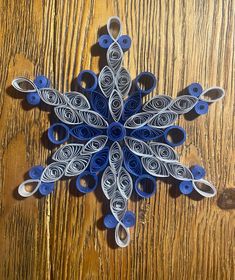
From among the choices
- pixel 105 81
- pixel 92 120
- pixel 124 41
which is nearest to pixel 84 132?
pixel 92 120

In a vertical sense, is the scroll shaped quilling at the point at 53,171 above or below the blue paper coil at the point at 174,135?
below

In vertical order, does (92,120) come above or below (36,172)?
above

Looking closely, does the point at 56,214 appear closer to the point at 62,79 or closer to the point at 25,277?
the point at 25,277

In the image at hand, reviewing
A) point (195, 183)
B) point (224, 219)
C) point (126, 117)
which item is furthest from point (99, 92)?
point (224, 219)

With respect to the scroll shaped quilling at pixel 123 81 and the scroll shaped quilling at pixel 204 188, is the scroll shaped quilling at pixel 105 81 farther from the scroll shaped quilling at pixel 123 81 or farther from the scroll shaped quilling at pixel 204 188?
the scroll shaped quilling at pixel 204 188

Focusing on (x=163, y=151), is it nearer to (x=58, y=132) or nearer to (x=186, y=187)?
(x=186, y=187)

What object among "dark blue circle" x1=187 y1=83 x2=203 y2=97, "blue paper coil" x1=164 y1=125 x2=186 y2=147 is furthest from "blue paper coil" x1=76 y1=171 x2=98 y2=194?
"dark blue circle" x1=187 y1=83 x2=203 y2=97

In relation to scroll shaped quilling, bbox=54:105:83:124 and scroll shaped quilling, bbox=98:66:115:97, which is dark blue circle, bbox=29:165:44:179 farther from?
scroll shaped quilling, bbox=98:66:115:97

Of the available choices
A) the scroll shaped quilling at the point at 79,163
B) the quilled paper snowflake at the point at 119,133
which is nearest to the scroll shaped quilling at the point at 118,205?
the quilled paper snowflake at the point at 119,133
